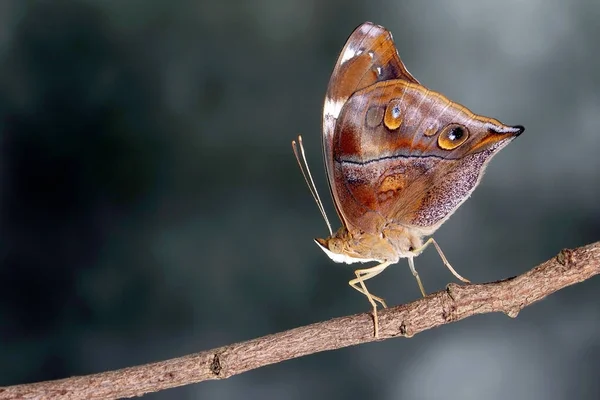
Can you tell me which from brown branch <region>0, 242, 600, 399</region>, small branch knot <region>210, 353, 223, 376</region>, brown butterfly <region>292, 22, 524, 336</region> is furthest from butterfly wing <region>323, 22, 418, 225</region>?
small branch knot <region>210, 353, 223, 376</region>

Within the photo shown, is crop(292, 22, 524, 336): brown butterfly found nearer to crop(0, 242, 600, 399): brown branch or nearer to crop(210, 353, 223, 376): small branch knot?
crop(0, 242, 600, 399): brown branch

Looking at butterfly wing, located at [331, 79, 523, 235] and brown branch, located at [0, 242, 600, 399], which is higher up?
butterfly wing, located at [331, 79, 523, 235]

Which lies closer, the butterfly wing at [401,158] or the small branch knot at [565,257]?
the small branch knot at [565,257]

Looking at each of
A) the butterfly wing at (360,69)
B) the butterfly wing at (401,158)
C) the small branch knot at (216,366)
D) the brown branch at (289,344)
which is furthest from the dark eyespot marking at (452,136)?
the small branch knot at (216,366)

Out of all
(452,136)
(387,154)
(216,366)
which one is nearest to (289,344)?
(216,366)

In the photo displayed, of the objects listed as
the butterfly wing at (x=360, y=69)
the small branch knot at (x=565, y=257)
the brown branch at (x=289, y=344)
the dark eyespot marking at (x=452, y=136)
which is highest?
the butterfly wing at (x=360, y=69)

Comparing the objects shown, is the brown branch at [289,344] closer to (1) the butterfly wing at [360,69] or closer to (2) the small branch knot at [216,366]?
(2) the small branch knot at [216,366]

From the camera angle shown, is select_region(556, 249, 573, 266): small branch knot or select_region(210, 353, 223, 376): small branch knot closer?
select_region(556, 249, 573, 266): small branch knot

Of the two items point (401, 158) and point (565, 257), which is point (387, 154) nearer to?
point (401, 158)
